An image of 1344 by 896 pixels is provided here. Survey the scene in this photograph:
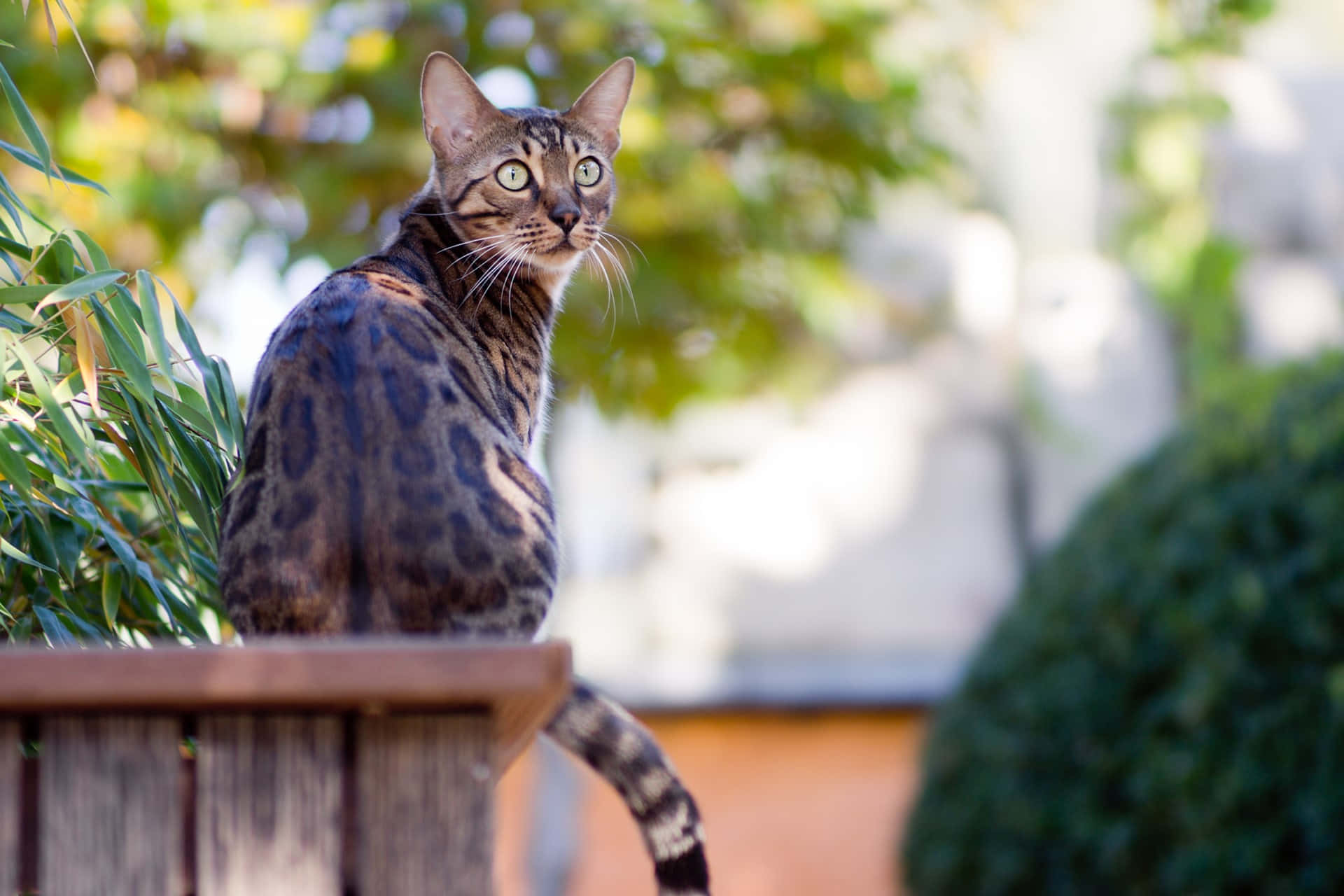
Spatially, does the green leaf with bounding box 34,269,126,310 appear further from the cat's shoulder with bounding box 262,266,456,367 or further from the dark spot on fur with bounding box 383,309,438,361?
the dark spot on fur with bounding box 383,309,438,361

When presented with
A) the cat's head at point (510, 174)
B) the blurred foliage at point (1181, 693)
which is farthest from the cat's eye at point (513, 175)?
the blurred foliage at point (1181, 693)

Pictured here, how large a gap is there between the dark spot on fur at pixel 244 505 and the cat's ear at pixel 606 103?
1185 millimetres

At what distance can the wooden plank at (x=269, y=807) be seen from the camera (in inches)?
48.4

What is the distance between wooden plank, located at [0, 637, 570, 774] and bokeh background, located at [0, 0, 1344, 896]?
225 cm

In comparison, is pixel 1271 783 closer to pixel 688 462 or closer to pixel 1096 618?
pixel 1096 618

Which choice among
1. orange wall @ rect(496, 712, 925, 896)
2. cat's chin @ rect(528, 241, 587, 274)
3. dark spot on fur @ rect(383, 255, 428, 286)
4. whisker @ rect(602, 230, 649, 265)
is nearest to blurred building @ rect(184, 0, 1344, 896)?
orange wall @ rect(496, 712, 925, 896)

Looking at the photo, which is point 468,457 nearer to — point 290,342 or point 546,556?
point 546,556

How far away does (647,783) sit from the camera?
5.61ft

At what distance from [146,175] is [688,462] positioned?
4.09m

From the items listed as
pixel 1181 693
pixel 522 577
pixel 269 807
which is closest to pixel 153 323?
pixel 522 577

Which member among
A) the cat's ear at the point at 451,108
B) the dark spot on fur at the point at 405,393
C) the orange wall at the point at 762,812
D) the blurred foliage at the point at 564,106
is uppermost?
the blurred foliage at the point at 564,106

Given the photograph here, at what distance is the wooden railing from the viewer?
1.23 metres

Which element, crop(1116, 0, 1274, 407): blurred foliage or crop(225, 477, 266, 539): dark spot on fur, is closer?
crop(225, 477, 266, 539): dark spot on fur

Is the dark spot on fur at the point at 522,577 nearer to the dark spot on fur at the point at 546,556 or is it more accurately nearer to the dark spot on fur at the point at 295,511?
the dark spot on fur at the point at 546,556
